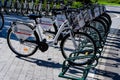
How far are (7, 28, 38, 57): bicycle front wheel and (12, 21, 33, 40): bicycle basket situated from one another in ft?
0.30

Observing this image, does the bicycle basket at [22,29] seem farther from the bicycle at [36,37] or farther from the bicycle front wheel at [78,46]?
the bicycle front wheel at [78,46]

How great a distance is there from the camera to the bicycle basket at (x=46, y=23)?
29.3 ft

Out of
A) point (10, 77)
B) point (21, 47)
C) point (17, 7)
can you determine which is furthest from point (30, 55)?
point (17, 7)

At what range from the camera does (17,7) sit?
18.7 metres

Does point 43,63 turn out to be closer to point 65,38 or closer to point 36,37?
point 36,37

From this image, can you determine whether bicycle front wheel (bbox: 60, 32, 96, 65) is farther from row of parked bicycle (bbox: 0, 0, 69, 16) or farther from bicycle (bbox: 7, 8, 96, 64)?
row of parked bicycle (bbox: 0, 0, 69, 16)

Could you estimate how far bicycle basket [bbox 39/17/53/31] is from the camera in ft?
29.3

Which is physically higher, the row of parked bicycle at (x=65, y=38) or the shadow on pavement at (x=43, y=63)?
the row of parked bicycle at (x=65, y=38)

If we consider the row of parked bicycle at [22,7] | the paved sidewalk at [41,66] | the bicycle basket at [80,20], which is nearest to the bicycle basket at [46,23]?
the paved sidewalk at [41,66]

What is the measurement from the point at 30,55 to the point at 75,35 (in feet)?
4.16

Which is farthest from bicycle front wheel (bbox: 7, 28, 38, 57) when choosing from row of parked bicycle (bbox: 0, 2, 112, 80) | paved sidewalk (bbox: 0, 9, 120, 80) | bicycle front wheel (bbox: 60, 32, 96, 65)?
Result: bicycle front wheel (bbox: 60, 32, 96, 65)

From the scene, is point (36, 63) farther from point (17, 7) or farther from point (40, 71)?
point (17, 7)

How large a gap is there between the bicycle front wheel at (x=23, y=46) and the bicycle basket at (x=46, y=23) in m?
0.78

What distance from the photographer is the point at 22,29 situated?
8070 mm
